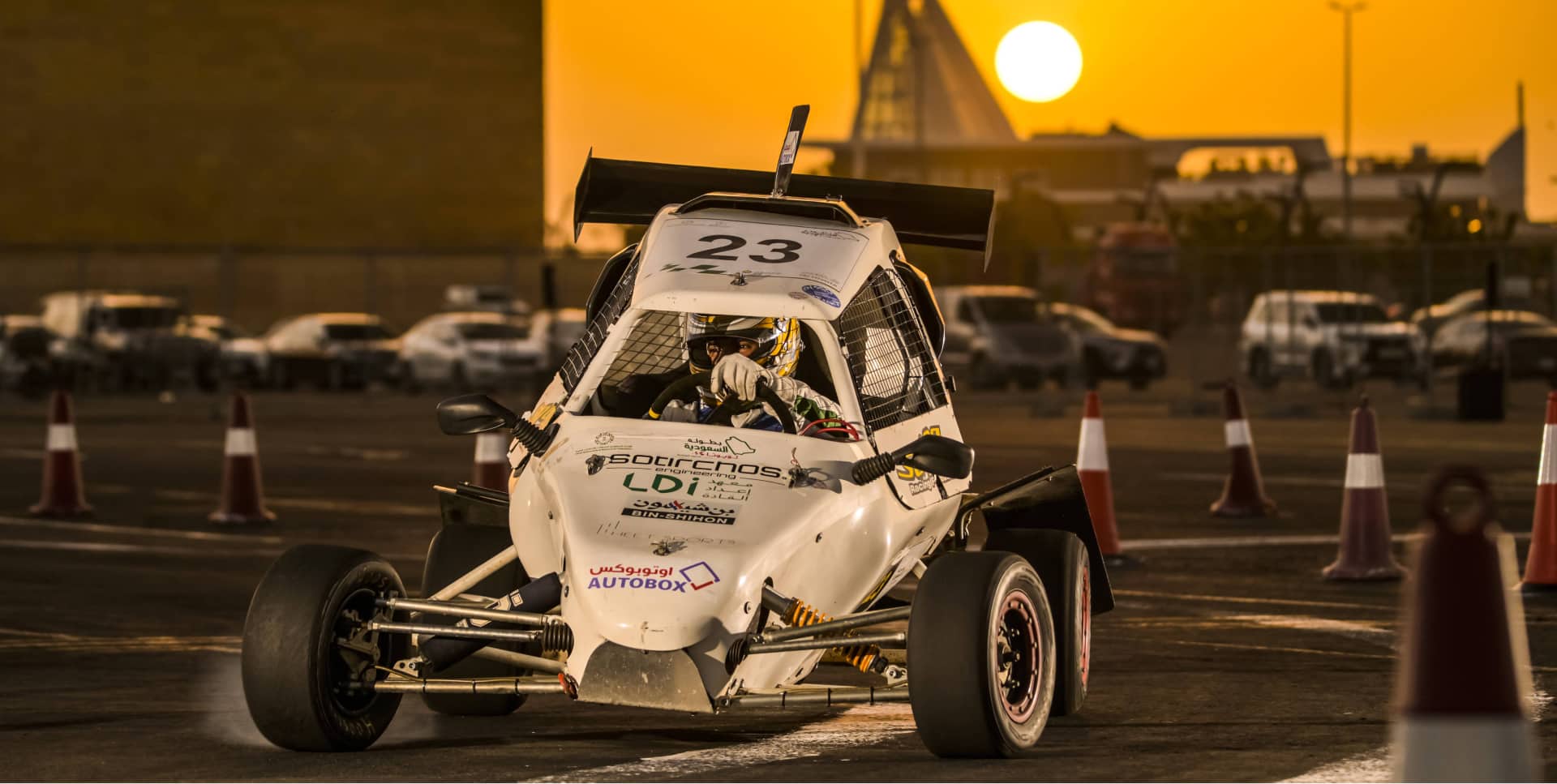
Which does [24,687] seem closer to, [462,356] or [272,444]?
[272,444]

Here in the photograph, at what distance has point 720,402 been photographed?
8.50 metres

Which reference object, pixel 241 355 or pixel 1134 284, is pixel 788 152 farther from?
pixel 1134 284

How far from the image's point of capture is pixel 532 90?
254 feet

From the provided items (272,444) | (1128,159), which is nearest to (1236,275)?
(272,444)

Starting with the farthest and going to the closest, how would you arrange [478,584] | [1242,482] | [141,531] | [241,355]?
1. [241,355]
2. [1242,482]
3. [141,531]
4. [478,584]

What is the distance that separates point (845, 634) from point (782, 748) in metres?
0.43

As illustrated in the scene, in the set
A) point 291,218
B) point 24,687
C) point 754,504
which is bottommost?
point 24,687

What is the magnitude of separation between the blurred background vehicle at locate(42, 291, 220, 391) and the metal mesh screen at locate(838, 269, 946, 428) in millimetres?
30653

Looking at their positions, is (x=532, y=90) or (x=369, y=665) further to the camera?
(x=532, y=90)

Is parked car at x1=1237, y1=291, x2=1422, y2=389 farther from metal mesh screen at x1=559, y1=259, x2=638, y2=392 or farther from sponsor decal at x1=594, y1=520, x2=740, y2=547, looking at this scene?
sponsor decal at x1=594, y1=520, x2=740, y2=547

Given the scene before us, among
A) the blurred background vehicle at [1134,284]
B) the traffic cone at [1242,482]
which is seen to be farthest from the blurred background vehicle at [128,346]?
the traffic cone at [1242,482]

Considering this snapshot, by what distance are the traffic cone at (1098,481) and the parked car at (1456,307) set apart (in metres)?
22.1

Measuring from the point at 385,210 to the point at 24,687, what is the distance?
68.3m

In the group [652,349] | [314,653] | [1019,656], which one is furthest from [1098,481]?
[314,653]
